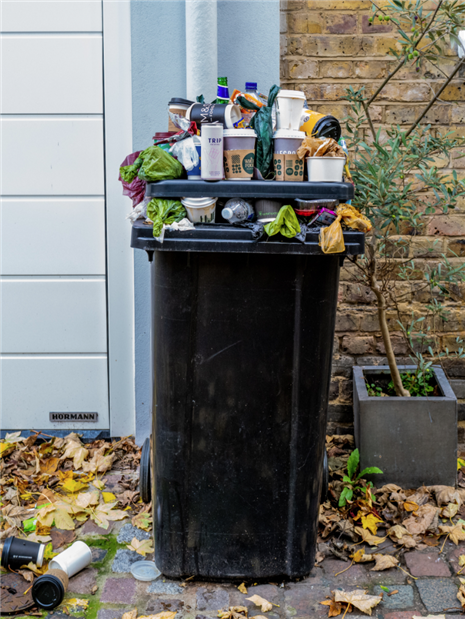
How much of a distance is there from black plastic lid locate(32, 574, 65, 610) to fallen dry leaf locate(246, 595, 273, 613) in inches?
26.9

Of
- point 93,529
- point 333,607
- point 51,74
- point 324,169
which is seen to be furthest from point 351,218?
point 51,74

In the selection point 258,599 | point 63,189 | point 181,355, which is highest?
point 63,189

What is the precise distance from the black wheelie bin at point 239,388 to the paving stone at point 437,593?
42 cm

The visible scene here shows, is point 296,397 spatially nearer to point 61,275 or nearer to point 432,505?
point 432,505

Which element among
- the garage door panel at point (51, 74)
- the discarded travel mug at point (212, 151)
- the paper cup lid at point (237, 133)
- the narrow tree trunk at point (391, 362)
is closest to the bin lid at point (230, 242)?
the discarded travel mug at point (212, 151)

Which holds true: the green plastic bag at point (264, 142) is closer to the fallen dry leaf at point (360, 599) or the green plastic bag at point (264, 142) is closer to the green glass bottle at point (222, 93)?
the green glass bottle at point (222, 93)

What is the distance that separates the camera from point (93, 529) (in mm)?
2656

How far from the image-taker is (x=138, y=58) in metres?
3.07

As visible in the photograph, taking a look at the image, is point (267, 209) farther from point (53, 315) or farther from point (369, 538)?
point (53, 315)

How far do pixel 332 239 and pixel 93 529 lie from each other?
167cm

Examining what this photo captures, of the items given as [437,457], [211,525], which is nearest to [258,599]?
[211,525]

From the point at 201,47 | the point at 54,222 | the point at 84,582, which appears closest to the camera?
the point at 84,582

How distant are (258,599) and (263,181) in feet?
4.85

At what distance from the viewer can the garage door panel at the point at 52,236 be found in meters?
3.31
